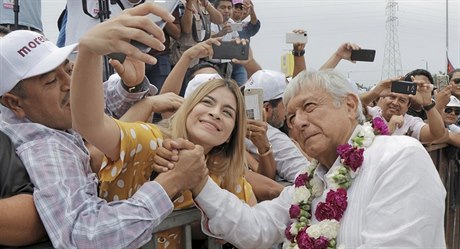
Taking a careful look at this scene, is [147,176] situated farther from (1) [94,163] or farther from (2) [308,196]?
(2) [308,196]

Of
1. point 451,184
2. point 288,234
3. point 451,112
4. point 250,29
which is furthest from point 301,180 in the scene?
point 451,112

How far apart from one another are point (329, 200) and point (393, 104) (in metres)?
3.28

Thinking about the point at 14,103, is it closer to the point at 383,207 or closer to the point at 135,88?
the point at 135,88

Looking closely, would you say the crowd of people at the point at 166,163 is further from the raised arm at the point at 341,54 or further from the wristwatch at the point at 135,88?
the raised arm at the point at 341,54

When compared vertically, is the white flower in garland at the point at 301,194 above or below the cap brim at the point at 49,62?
below

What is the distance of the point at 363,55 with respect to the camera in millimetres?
4789

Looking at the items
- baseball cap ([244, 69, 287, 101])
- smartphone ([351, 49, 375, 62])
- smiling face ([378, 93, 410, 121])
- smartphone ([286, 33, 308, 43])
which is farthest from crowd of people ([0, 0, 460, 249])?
smiling face ([378, 93, 410, 121])

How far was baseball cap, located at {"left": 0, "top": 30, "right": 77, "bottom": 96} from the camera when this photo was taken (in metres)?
1.79

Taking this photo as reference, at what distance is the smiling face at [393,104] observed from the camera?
517cm

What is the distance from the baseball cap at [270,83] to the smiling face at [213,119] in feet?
4.71

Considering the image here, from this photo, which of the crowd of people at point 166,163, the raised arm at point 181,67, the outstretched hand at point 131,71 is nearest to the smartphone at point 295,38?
the raised arm at point 181,67

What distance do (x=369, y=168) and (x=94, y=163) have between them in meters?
1.23

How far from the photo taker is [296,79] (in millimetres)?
2467

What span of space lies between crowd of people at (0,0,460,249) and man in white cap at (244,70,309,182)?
406 millimetres
